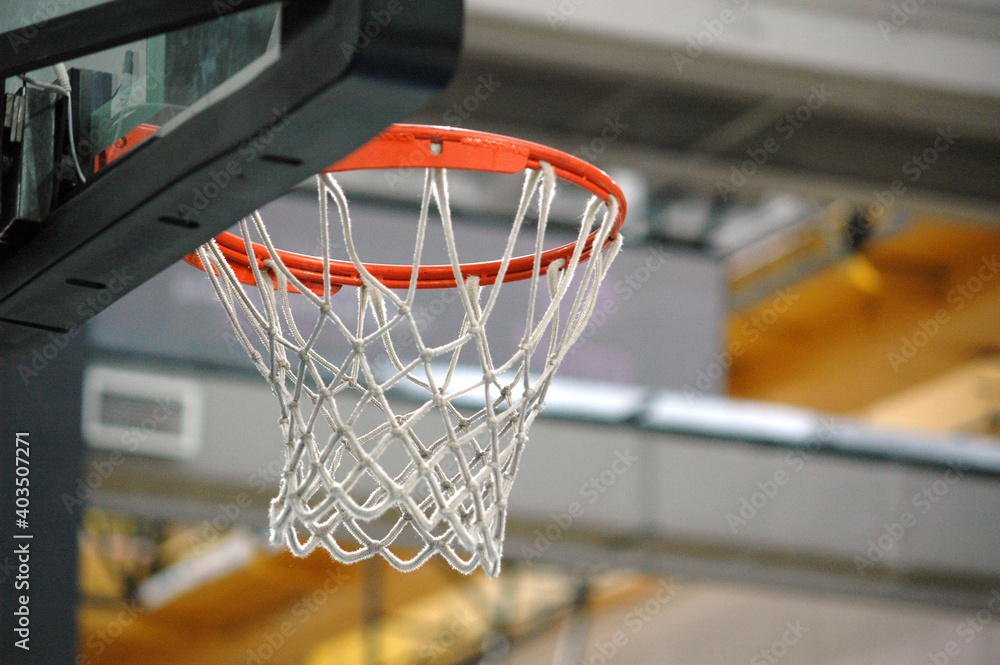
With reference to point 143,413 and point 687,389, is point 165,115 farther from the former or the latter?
point 687,389

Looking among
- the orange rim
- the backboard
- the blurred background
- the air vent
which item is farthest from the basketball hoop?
the air vent

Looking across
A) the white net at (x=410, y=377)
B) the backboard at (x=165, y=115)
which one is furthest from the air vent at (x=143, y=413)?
the backboard at (x=165, y=115)

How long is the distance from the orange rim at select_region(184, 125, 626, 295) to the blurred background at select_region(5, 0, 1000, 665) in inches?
95.9

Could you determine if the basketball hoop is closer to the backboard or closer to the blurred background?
the backboard

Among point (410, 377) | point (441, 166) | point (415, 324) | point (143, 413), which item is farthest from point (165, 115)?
point (143, 413)

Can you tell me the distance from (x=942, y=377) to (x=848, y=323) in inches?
40.2

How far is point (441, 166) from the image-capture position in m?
1.96

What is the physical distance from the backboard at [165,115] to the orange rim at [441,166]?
17cm

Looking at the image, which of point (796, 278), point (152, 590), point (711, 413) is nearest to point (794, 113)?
point (711, 413)

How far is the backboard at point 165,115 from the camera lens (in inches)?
54.5

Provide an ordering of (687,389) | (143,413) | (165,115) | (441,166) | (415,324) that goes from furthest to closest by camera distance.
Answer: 1. (687,389)
2. (143,413)
3. (415,324)
4. (441,166)
5. (165,115)

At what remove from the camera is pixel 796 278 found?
999 cm

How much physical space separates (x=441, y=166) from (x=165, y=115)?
449 mm

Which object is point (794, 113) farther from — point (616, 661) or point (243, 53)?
point (243, 53)
